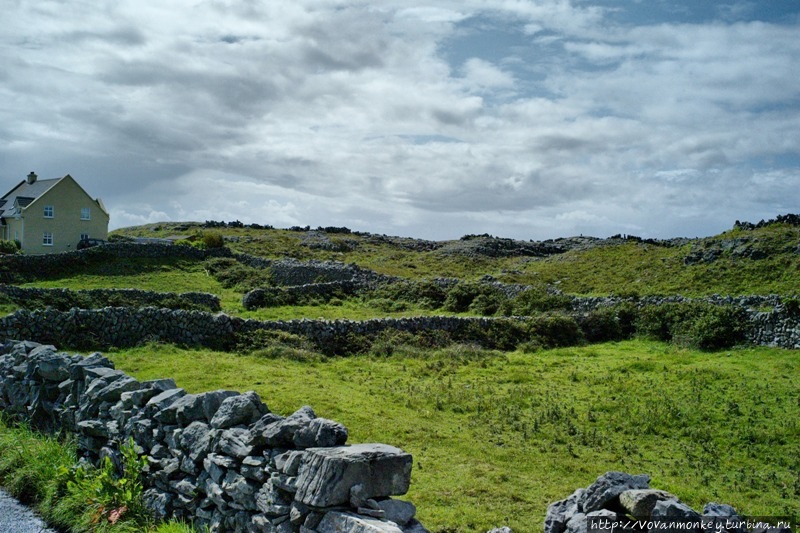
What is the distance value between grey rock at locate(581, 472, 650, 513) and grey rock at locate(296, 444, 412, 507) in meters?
2.10

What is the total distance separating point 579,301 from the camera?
37.3 metres

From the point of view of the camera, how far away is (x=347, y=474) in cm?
663

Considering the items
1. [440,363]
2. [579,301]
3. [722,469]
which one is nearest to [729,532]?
[722,469]

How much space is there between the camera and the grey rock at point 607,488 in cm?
661

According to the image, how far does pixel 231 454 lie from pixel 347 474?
2.18 m

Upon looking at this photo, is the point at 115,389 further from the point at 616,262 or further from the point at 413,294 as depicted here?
the point at 616,262

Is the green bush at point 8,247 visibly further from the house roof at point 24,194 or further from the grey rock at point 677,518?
the grey rock at point 677,518

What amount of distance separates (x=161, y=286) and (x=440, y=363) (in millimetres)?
24458

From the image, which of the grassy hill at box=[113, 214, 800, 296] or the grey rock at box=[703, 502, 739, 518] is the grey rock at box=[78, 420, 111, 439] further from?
the grassy hill at box=[113, 214, 800, 296]

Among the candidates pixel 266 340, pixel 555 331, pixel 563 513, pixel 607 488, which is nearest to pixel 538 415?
pixel 563 513

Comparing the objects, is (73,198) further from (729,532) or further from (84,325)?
(729,532)

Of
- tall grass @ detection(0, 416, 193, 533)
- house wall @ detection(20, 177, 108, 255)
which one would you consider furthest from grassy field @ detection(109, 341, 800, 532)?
house wall @ detection(20, 177, 108, 255)

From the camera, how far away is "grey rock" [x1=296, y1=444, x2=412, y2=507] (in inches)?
259

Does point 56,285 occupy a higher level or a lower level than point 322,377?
higher
